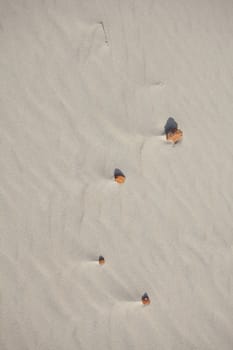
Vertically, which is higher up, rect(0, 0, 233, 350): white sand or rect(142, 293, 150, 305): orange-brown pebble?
rect(0, 0, 233, 350): white sand

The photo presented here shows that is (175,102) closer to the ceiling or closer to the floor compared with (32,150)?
closer to the ceiling

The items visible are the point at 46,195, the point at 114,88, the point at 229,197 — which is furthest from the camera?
the point at 229,197

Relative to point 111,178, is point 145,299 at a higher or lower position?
lower

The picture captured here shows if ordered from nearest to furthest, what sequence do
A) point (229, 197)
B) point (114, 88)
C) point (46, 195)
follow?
point (46, 195)
point (114, 88)
point (229, 197)

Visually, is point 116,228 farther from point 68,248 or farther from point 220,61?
point 220,61

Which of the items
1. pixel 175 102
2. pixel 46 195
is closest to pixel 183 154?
pixel 175 102

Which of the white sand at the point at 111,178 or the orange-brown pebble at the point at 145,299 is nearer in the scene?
the white sand at the point at 111,178

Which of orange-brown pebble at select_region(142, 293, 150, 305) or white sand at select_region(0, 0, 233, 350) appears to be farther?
orange-brown pebble at select_region(142, 293, 150, 305)

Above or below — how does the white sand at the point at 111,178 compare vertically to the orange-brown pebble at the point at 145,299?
above
